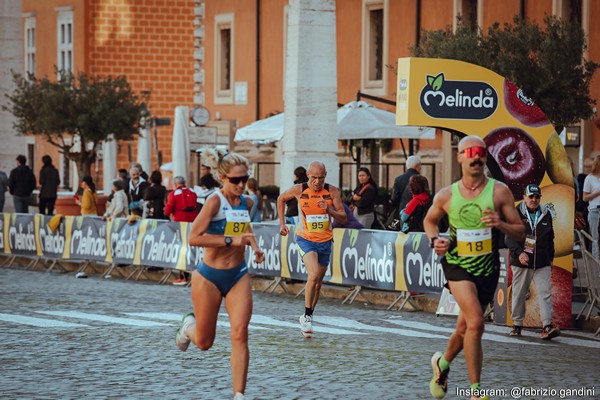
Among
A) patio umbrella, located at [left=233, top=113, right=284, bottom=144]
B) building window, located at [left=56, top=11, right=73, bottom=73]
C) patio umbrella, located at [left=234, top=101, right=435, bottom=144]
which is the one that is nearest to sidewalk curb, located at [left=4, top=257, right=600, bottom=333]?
patio umbrella, located at [left=234, top=101, right=435, bottom=144]

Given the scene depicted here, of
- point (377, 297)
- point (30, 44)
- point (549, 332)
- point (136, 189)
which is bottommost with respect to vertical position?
point (377, 297)

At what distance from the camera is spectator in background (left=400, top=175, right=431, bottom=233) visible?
2088 cm

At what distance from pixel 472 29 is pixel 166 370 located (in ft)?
66.1

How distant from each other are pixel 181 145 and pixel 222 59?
1018 centimetres

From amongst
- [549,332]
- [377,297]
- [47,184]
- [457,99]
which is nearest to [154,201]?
[377,297]

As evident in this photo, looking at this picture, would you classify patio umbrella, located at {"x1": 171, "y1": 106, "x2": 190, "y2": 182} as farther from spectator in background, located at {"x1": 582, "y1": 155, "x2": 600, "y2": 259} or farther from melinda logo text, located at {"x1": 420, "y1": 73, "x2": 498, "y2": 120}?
melinda logo text, located at {"x1": 420, "y1": 73, "x2": 498, "y2": 120}

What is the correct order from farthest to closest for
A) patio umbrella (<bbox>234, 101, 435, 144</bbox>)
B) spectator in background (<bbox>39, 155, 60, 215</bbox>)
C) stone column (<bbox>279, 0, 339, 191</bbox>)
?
spectator in background (<bbox>39, 155, 60, 215</bbox>), patio umbrella (<bbox>234, 101, 435, 144</bbox>), stone column (<bbox>279, 0, 339, 191</bbox>)

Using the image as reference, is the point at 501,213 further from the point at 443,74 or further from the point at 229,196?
the point at 443,74

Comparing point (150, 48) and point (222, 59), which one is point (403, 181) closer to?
point (222, 59)

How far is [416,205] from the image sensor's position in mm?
20891

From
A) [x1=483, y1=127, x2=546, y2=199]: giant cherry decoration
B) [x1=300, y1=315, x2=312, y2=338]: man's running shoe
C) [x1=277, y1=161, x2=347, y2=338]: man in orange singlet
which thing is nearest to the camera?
[x1=300, y1=315, x2=312, y2=338]: man's running shoe

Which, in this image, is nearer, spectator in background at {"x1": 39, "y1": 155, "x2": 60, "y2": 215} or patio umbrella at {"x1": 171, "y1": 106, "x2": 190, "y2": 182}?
spectator in background at {"x1": 39, "y1": 155, "x2": 60, "y2": 215}

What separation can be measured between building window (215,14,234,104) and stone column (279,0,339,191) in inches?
767

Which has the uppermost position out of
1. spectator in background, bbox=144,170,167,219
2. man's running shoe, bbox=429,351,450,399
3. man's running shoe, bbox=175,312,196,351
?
spectator in background, bbox=144,170,167,219
